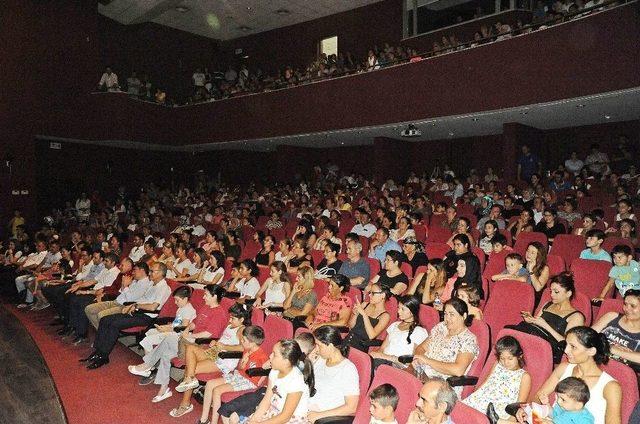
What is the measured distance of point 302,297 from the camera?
5027 mm

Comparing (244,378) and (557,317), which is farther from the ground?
(557,317)

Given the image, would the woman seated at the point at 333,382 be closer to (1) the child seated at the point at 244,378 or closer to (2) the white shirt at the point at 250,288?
(1) the child seated at the point at 244,378

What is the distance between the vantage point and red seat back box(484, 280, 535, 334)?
409 centimetres

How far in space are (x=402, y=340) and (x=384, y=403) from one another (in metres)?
1.22

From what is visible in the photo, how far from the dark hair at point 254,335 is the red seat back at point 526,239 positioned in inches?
138

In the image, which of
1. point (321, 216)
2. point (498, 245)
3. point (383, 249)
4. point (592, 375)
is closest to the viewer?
point (592, 375)

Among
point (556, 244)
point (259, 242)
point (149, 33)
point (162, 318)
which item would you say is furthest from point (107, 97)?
point (556, 244)

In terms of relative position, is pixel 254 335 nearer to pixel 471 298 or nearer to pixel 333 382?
pixel 333 382

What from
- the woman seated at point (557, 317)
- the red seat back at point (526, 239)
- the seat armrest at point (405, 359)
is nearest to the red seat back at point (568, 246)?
the red seat back at point (526, 239)

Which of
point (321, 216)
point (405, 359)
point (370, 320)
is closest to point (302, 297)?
point (370, 320)

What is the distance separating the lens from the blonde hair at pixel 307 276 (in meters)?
5.04

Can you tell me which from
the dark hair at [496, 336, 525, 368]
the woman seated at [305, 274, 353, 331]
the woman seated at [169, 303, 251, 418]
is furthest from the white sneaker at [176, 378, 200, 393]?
the dark hair at [496, 336, 525, 368]

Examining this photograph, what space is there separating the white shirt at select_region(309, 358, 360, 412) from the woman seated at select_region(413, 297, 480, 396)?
0.53m

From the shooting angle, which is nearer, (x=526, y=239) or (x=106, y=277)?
(x=526, y=239)
